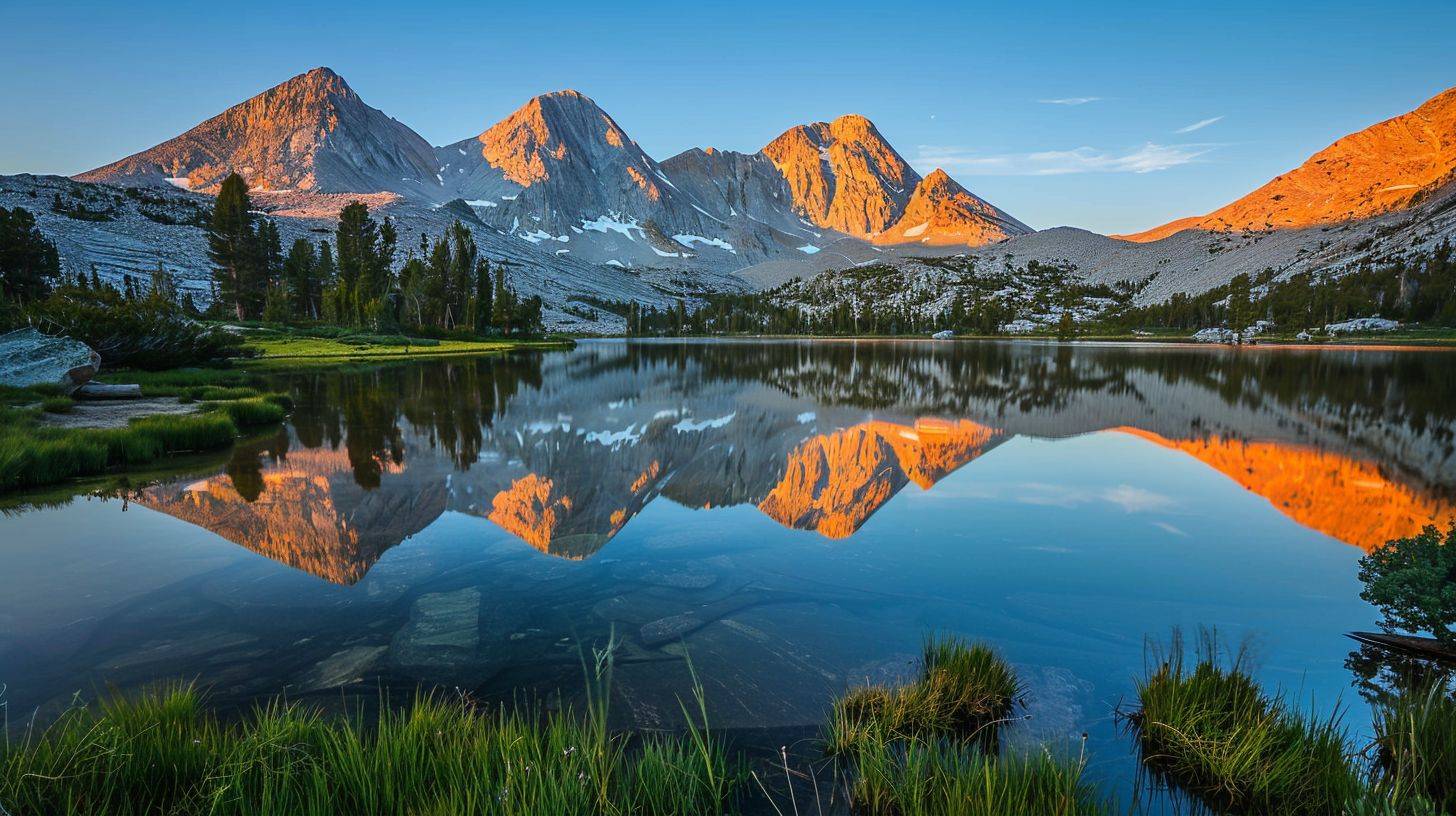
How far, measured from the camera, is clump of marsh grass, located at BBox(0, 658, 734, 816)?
4227mm

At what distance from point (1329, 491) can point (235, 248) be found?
14027cm

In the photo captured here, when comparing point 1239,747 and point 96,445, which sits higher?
point 96,445

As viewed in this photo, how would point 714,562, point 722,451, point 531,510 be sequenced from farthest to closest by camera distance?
point 722,451, point 531,510, point 714,562

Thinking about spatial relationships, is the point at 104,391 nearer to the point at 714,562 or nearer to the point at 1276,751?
the point at 714,562

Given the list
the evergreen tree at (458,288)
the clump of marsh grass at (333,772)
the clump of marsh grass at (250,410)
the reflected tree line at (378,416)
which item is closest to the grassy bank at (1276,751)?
the clump of marsh grass at (333,772)

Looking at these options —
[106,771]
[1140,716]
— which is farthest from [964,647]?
[106,771]

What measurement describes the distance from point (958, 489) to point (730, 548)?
7657 millimetres

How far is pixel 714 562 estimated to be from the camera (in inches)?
472

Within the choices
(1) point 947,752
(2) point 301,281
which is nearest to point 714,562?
(1) point 947,752

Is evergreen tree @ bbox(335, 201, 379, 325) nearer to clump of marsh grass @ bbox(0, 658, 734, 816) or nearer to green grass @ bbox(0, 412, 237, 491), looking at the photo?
green grass @ bbox(0, 412, 237, 491)

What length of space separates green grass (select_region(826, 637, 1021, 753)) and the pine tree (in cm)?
13452

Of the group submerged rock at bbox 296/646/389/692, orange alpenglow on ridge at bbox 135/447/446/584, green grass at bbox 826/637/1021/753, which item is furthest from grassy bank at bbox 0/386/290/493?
green grass at bbox 826/637/1021/753

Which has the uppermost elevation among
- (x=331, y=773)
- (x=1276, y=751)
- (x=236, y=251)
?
(x=236, y=251)

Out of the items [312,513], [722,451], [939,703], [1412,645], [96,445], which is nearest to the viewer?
[939,703]
